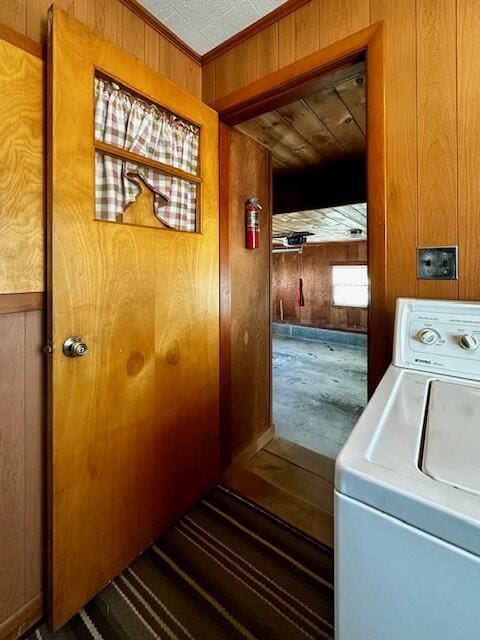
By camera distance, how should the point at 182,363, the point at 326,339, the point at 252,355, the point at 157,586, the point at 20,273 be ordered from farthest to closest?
1. the point at 326,339
2. the point at 252,355
3. the point at 182,363
4. the point at 157,586
5. the point at 20,273

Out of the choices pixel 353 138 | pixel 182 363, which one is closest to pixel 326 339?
pixel 353 138

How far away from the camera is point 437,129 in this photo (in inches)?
41.6

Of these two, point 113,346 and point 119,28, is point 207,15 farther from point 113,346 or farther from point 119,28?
point 113,346

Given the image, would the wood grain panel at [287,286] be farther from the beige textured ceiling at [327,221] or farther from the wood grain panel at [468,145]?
the wood grain panel at [468,145]

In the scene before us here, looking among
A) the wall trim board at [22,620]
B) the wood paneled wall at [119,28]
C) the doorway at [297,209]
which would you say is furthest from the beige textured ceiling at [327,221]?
the wall trim board at [22,620]

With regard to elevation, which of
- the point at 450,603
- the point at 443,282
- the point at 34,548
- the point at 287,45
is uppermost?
the point at 287,45

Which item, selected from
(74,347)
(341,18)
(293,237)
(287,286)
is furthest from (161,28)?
(287,286)

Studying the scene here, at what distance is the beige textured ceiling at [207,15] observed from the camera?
1.34 metres

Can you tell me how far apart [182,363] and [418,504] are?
45.5 inches

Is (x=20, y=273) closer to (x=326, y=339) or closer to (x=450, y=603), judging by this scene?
(x=450, y=603)

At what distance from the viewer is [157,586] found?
A: 1.22 meters

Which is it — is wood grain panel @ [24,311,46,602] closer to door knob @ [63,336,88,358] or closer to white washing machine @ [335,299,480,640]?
door knob @ [63,336,88,358]

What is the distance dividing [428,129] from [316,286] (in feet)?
23.5

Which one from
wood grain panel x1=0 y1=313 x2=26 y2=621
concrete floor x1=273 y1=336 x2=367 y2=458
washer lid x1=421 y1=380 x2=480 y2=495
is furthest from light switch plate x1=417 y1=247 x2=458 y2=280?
concrete floor x1=273 y1=336 x2=367 y2=458
